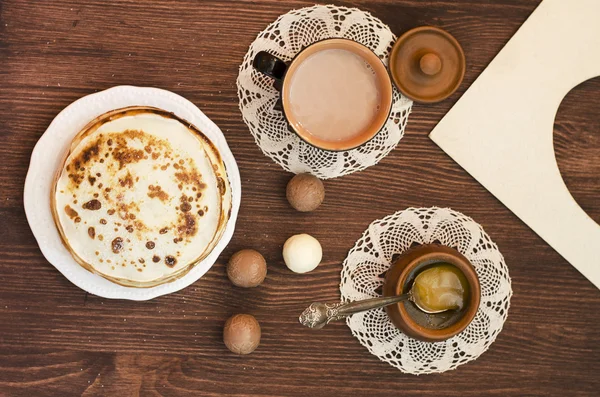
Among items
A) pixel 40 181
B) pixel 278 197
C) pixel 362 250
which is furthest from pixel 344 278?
pixel 40 181

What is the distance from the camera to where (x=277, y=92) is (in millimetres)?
1172

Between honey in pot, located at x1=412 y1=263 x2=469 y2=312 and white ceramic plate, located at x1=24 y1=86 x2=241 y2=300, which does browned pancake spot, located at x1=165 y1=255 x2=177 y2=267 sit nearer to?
white ceramic plate, located at x1=24 y1=86 x2=241 y2=300

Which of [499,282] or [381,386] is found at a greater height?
[499,282]

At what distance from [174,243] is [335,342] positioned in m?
0.43

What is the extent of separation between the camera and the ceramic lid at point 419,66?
118 centimetres

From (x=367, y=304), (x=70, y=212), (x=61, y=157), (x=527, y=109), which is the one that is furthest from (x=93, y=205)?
(x=527, y=109)

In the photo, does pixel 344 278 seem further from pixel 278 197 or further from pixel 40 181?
pixel 40 181

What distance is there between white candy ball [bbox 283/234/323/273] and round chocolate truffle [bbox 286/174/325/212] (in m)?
0.07

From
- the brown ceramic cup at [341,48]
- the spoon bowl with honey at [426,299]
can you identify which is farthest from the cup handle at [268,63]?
the spoon bowl with honey at [426,299]

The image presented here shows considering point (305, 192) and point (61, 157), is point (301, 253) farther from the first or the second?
point (61, 157)

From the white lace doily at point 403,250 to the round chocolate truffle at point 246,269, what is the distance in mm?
190

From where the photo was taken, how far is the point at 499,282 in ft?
4.06

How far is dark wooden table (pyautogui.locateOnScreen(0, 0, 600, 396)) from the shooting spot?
118cm

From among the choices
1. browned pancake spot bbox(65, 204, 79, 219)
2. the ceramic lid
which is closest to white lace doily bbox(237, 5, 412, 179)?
the ceramic lid
